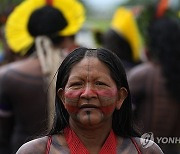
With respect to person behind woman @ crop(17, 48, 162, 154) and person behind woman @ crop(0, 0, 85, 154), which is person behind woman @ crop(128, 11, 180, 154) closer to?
person behind woman @ crop(0, 0, 85, 154)

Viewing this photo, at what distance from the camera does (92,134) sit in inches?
145

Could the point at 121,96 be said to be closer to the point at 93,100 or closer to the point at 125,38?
the point at 93,100

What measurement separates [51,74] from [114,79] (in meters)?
2.41

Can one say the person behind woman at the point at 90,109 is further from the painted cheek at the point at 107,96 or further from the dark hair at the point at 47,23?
the dark hair at the point at 47,23

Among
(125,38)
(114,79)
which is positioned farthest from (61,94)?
(125,38)

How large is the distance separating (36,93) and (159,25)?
4.02ft

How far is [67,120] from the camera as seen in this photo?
3781 millimetres

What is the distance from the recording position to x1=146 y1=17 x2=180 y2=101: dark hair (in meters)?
6.38

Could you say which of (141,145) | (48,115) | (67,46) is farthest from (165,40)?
(141,145)

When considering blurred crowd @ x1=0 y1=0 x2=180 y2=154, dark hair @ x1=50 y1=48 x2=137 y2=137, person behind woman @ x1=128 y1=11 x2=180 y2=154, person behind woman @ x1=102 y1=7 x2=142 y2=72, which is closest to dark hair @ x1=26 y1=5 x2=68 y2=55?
blurred crowd @ x1=0 y1=0 x2=180 y2=154

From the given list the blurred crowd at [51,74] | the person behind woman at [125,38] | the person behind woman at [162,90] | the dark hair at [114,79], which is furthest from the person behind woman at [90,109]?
the person behind woman at [125,38]

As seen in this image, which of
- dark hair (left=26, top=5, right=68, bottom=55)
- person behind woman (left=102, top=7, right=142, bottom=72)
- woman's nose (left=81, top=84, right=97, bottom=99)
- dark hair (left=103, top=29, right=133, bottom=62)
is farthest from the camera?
dark hair (left=103, top=29, right=133, bottom=62)

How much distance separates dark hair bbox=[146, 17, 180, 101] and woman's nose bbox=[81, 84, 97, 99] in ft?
9.21

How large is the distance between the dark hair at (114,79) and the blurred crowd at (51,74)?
203 centimetres
